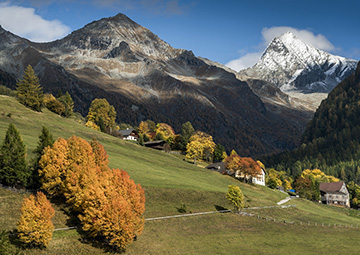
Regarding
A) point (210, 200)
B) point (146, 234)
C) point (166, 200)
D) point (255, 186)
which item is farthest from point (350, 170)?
point (146, 234)

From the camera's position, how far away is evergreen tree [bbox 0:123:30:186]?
5319 centimetres

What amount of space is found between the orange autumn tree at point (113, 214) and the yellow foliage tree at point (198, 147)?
76525mm

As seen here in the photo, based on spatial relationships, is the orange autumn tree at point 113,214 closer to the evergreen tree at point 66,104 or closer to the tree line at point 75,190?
the tree line at point 75,190

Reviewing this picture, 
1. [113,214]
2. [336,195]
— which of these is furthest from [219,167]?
[113,214]

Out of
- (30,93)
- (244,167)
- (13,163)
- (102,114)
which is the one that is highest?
(30,93)

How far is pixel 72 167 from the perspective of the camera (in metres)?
55.0

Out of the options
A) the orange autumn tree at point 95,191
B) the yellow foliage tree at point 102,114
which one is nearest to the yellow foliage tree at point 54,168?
the orange autumn tree at point 95,191

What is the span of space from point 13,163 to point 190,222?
3205cm

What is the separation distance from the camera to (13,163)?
54219mm

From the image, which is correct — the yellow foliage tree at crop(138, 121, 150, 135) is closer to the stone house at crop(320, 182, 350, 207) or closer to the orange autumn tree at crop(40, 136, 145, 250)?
the stone house at crop(320, 182, 350, 207)

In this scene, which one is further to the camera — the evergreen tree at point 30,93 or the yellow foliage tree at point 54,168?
the evergreen tree at point 30,93

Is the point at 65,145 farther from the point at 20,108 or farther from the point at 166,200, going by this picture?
the point at 20,108

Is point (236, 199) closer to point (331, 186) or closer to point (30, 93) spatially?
point (30, 93)

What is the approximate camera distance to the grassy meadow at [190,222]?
45.4 m
